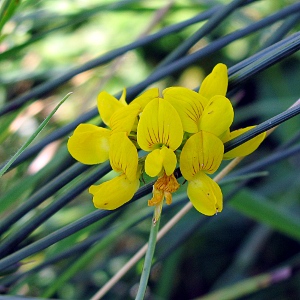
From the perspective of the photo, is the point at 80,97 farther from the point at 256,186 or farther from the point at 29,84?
A: the point at 256,186

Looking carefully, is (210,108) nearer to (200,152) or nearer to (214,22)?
(200,152)

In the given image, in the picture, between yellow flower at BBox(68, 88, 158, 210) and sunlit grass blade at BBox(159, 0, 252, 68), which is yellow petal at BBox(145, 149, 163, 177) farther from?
sunlit grass blade at BBox(159, 0, 252, 68)

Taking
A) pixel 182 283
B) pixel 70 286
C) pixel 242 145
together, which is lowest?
pixel 182 283

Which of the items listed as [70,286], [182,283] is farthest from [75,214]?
[182,283]

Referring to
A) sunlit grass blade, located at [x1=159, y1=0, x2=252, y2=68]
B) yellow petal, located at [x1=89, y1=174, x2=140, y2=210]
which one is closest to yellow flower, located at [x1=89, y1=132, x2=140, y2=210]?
yellow petal, located at [x1=89, y1=174, x2=140, y2=210]

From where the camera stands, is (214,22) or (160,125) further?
(214,22)

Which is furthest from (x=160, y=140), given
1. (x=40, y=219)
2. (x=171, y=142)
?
(x=40, y=219)
